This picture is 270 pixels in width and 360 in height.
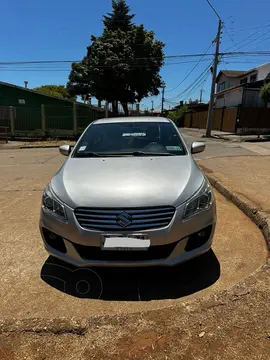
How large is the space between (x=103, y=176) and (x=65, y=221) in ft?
2.00

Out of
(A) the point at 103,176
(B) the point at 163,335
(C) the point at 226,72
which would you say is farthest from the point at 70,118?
(C) the point at 226,72

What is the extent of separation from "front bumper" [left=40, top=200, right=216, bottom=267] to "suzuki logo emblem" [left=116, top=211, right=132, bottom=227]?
0.08 metres

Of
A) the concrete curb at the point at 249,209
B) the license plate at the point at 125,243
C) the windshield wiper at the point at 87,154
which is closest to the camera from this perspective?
the license plate at the point at 125,243

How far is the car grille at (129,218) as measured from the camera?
96.3 inches

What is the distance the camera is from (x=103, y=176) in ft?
9.53

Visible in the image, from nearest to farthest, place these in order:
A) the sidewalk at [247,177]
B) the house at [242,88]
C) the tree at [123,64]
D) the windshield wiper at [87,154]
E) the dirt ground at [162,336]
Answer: the dirt ground at [162,336], the windshield wiper at [87,154], the sidewalk at [247,177], the house at [242,88], the tree at [123,64]

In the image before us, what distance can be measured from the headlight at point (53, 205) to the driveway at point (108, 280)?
2.42ft

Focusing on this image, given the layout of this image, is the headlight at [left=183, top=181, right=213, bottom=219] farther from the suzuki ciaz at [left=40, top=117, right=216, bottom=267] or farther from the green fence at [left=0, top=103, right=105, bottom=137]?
the green fence at [left=0, top=103, right=105, bottom=137]

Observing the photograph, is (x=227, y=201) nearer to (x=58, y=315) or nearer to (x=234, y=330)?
(x=234, y=330)

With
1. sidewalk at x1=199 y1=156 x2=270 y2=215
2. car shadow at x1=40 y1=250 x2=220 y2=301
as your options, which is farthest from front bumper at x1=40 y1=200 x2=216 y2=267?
sidewalk at x1=199 y1=156 x2=270 y2=215

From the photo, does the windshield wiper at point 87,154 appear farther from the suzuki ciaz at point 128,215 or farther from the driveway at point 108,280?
the driveway at point 108,280

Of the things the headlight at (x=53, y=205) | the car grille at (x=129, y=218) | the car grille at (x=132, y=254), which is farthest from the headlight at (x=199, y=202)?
the headlight at (x=53, y=205)

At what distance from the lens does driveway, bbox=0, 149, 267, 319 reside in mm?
2508

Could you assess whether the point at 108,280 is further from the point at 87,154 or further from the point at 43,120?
the point at 43,120
